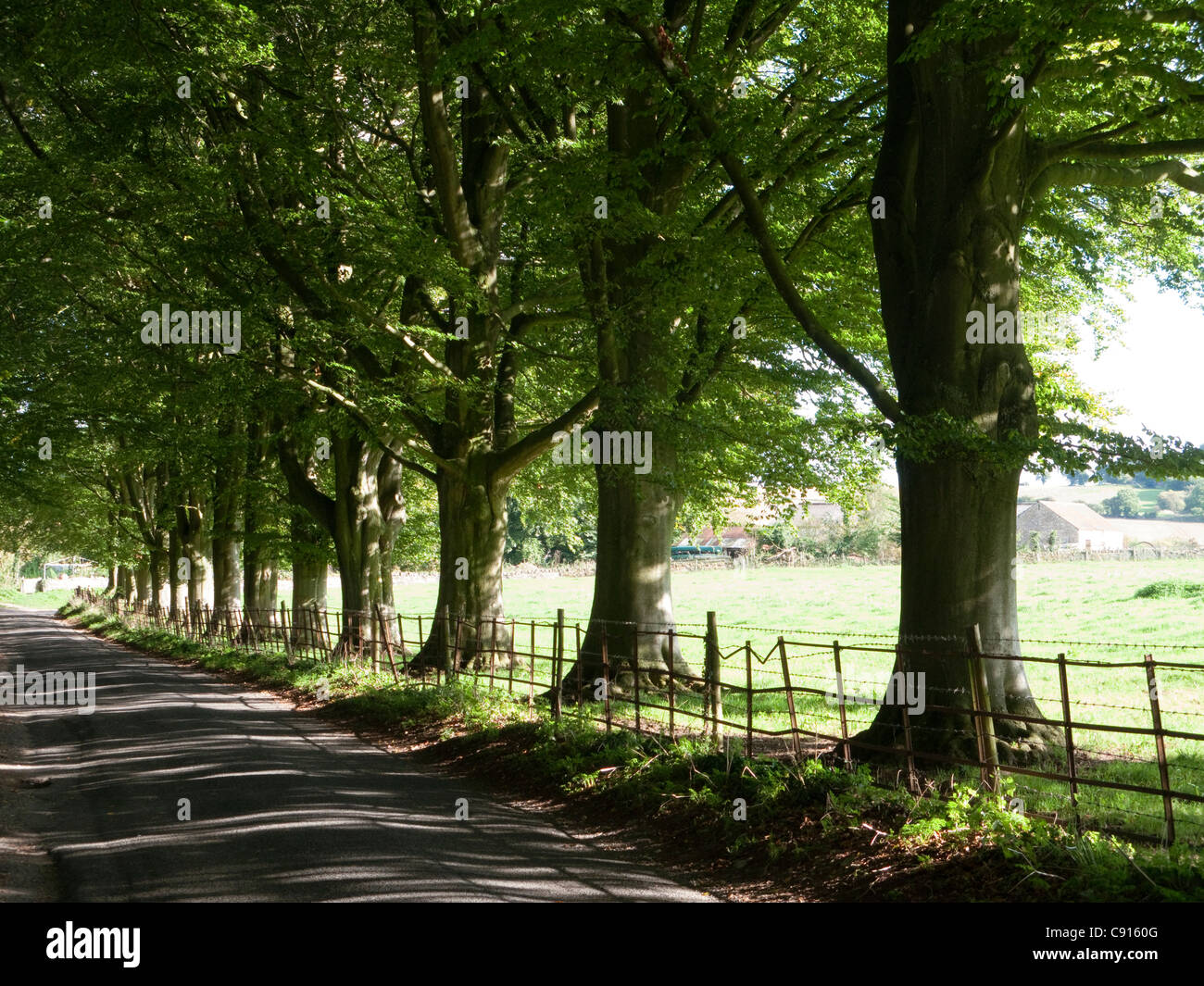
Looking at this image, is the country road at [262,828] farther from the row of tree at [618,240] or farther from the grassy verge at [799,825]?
the row of tree at [618,240]

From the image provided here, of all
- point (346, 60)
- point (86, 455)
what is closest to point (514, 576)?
point (86, 455)

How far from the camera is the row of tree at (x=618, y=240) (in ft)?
33.1

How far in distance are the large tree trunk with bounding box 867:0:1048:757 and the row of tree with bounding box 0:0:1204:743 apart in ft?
0.11

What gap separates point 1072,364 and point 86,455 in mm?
30873

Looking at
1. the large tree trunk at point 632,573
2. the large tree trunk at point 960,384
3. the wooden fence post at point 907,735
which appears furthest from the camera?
the large tree trunk at point 632,573

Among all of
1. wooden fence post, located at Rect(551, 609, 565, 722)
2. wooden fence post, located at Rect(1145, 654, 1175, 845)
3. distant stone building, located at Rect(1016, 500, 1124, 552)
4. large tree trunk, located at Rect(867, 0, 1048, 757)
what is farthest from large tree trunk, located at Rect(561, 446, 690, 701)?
distant stone building, located at Rect(1016, 500, 1124, 552)

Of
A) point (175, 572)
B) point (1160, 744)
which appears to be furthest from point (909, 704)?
point (175, 572)

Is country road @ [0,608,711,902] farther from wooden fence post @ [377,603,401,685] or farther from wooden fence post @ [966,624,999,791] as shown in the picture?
wooden fence post @ [377,603,401,685]

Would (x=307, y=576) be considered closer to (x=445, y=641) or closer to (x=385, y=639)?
(x=385, y=639)

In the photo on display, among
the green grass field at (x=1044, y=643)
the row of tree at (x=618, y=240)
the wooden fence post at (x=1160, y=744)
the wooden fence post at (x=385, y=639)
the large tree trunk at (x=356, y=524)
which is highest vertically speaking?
→ the row of tree at (x=618, y=240)

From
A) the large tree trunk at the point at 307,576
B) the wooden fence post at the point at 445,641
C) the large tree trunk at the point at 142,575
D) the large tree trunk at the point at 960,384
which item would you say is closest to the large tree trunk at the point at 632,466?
the wooden fence post at the point at 445,641

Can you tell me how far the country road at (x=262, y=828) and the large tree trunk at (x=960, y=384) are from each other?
3667mm

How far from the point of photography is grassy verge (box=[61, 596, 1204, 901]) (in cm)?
631

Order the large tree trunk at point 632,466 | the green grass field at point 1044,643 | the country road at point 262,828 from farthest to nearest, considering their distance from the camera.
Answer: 1. the large tree trunk at point 632,466
2. the green grass field at point 1044,643
3. the country road at point 262,828
